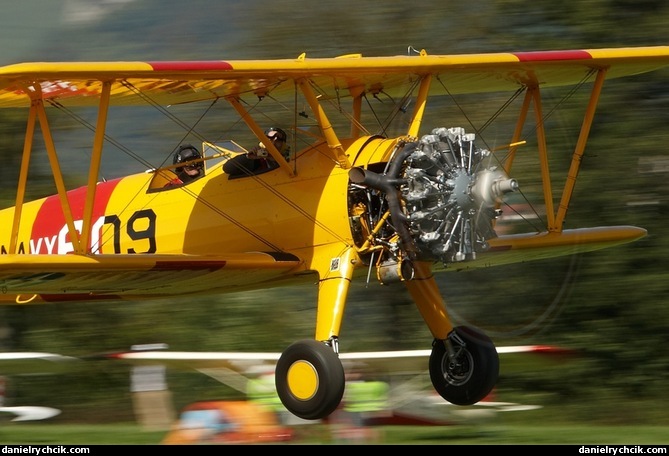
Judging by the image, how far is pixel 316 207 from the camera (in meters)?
→ 9.20

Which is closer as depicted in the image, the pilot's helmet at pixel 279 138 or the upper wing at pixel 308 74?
the upper wing at pixel 308 74

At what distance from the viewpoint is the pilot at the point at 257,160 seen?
31.7 ft

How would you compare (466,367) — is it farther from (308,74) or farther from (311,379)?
(308,74)

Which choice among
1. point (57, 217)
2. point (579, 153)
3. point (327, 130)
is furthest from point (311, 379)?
point (57, 217)

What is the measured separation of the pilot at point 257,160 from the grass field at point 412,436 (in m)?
2.83

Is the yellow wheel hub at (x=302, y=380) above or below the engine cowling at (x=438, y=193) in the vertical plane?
below

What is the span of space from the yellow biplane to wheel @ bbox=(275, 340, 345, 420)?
1cm

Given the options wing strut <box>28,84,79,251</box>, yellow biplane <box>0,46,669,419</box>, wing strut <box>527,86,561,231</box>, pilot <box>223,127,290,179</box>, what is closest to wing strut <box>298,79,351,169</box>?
yellow biplane <box>0,46,669,419</box>

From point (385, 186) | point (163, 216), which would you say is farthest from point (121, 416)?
point (385, 186)

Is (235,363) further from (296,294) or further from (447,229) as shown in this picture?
(447,229)

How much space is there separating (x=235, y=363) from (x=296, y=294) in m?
4.34

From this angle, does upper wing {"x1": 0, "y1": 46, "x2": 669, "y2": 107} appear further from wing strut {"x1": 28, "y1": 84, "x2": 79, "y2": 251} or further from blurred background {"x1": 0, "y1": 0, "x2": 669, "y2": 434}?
blurred background {"x1": 0, "y1": 0, "x2": 669, "y2": 434}

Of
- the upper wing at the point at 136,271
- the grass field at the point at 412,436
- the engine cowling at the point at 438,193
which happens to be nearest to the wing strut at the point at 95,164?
the upper wing at the point at 136,271

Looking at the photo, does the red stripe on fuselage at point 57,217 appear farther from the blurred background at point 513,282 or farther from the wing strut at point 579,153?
the blurred background at point 513,282
